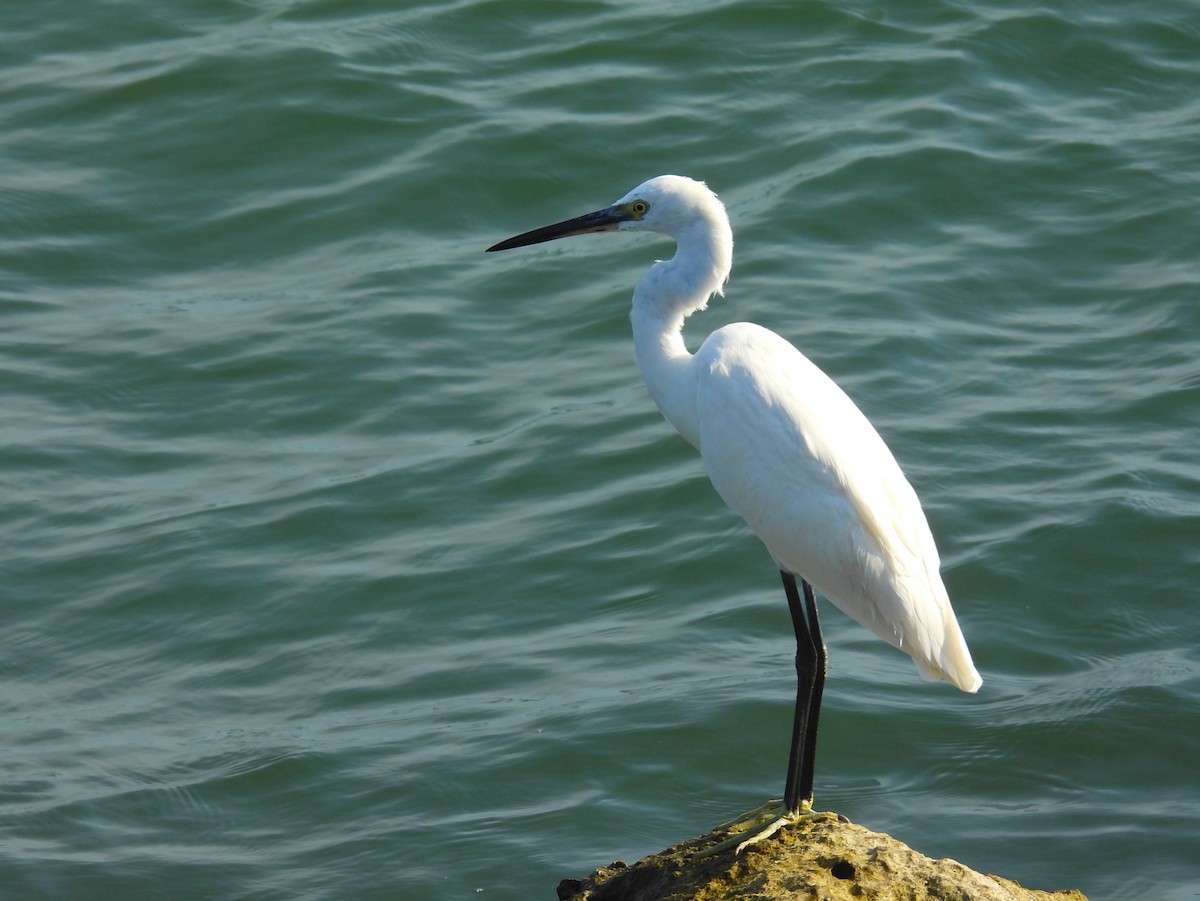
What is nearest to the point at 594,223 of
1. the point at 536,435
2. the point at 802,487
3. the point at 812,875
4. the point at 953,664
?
the point at 802,487

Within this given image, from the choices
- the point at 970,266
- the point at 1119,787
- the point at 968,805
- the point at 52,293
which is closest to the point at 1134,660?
the point at 1119,787

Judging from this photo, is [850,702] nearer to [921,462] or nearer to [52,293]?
[921,462]

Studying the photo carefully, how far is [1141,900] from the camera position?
6.17 m

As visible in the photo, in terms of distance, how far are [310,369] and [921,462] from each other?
3.83 metres

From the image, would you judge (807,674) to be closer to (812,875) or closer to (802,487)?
(802,487)

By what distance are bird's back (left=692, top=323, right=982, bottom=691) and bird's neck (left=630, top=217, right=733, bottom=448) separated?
0.21 metres

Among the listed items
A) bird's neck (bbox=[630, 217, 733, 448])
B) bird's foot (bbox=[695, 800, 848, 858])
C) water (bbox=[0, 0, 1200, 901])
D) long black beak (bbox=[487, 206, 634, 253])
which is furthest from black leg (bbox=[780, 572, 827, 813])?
long black beak (bbox=[487, 206, 634, 253])

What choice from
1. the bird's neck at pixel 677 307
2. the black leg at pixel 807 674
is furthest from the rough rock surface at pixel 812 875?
the bird's neck at pixel 677 307

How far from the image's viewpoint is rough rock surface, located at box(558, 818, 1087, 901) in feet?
14.7

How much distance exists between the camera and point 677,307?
19.8ft

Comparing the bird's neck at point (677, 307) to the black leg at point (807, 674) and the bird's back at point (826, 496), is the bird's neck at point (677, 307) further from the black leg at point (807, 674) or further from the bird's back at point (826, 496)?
the black leg at point (807, 674)

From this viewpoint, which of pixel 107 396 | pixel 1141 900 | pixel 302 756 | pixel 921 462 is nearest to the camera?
pixel 1141 900

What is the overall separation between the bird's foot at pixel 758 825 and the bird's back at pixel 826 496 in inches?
26.1

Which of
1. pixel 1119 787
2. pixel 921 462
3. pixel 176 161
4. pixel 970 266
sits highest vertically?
pixel 176 161
